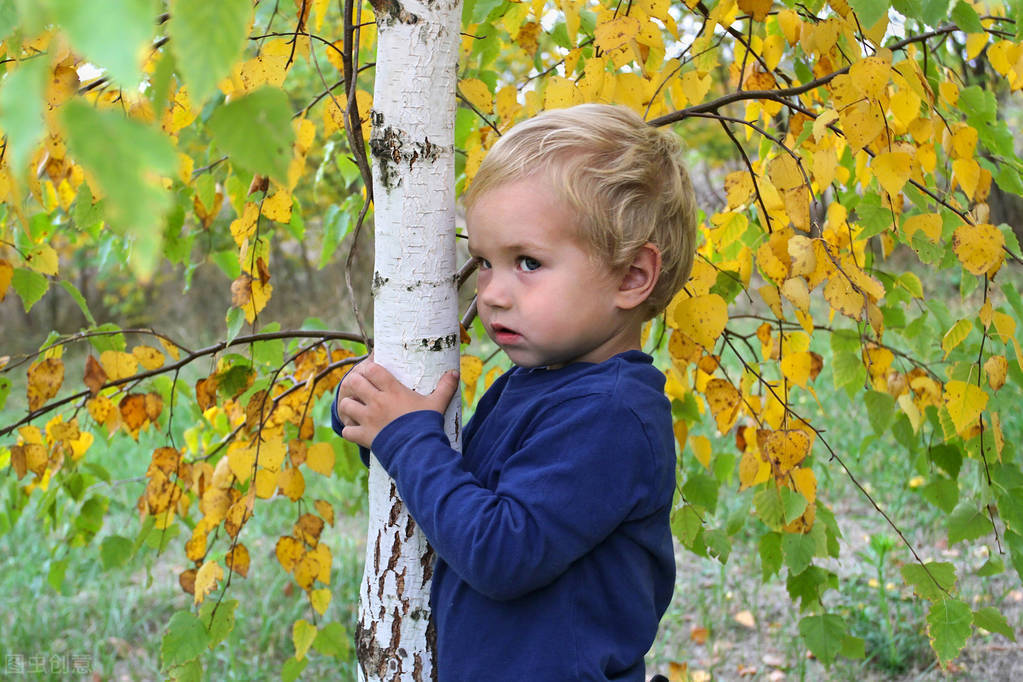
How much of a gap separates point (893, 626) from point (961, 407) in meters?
→ 1.59

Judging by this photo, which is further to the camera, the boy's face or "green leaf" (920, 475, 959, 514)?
"green leaf" (920, 475, 959, 514)

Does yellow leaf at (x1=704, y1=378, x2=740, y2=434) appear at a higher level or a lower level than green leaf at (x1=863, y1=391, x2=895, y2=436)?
higher

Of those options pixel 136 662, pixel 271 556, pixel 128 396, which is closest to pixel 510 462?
pixel 128 396

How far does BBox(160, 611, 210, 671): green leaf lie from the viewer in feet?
5.11

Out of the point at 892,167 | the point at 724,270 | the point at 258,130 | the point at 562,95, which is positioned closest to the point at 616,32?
the point at 562,95

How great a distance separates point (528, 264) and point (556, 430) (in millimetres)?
243

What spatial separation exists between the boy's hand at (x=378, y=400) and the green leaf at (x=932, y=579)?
0.94 metres

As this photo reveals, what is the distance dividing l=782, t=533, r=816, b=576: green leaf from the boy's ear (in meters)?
0.64

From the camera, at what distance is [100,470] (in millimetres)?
1996

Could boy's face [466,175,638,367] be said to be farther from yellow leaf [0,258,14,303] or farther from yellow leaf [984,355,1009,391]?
yellow leaf [0,258,14,303]

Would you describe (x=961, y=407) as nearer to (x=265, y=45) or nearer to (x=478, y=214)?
(x=478, y=214)

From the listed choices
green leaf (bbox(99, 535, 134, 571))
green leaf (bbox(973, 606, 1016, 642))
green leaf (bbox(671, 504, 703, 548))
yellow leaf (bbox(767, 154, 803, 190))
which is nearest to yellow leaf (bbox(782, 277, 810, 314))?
yellow leaf (bbox(767, 154, 803, 190))

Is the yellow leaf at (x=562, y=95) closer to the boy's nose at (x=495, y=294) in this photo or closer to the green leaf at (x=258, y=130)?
the boy's nose at (x=495, y=294)

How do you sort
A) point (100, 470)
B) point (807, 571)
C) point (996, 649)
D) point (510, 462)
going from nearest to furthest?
point (510, 462), point (807, 571), point (100, 470), point (996, 649)
